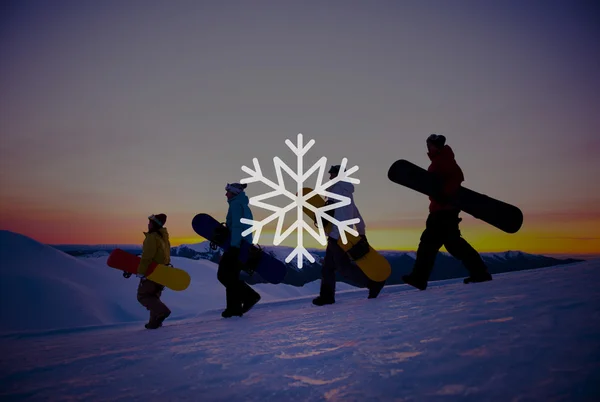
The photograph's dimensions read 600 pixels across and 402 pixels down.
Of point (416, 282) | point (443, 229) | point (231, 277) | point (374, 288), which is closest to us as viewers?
point (443, 229)

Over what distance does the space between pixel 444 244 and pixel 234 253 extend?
10.8 feet

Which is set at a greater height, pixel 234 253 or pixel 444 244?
pixel 234 253

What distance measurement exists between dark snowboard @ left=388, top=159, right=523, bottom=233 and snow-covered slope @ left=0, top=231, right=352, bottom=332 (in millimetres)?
6955

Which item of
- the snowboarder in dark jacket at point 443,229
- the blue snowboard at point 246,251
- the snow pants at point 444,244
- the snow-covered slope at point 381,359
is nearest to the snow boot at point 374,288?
the snowboarder in dark jacket at point 443,229

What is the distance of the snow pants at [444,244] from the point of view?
17.8ft

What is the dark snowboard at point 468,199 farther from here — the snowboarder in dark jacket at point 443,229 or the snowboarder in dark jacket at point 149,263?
the snowboarder in dark jacket at point 149,263

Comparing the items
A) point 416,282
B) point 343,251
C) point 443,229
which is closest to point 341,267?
point 343,251

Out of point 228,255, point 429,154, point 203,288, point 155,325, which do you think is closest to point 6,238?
point 203,288

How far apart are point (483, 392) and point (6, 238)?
14.2 m

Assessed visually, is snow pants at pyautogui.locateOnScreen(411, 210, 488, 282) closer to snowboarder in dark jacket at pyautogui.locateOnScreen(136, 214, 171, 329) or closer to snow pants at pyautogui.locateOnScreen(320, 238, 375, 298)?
snow pants at pyautogui.locateOnScreen(320, 238, 375, 298)

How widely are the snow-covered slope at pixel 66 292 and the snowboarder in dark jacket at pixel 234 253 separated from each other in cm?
431

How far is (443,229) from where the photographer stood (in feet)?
17.8

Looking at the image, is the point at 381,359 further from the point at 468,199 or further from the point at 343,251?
the point at 468,199

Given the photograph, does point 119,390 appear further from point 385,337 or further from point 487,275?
point 487,275
